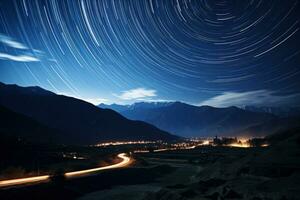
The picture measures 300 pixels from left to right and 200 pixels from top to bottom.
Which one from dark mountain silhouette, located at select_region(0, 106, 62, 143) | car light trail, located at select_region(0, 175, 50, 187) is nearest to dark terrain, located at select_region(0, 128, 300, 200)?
car light trail, located at select_region(0, 175, 50, 187)

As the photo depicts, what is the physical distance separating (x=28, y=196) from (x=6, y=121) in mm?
147309

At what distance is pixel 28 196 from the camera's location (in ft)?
115

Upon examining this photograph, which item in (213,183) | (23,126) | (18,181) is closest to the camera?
(213,183)

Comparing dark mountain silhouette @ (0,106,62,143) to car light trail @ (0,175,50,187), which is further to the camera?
dark mountain silhouette @ (0,106,62,143)

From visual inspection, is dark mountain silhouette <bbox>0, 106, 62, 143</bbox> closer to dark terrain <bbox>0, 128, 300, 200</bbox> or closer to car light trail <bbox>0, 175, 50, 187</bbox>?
dark terrain <bbox>0, 128, 300, 200</bbox>

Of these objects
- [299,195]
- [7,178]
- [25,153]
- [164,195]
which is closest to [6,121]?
[25,153]

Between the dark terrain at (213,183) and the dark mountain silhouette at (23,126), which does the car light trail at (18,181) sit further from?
the dark mountain silhouette at (23,126)

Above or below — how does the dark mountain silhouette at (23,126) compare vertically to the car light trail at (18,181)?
above

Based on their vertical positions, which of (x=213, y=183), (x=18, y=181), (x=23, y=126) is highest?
(x=23, y=126)

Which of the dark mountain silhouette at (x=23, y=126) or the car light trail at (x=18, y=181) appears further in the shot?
the dark mountain silhouette at (x=23, y=126)

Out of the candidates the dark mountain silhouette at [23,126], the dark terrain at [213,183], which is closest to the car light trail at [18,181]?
the dark terrain at [213,183]

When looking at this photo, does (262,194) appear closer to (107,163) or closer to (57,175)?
(57,175)

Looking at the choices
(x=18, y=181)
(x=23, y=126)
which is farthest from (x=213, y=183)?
(x=23, y=126)

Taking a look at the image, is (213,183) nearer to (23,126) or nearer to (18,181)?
(18,181)
